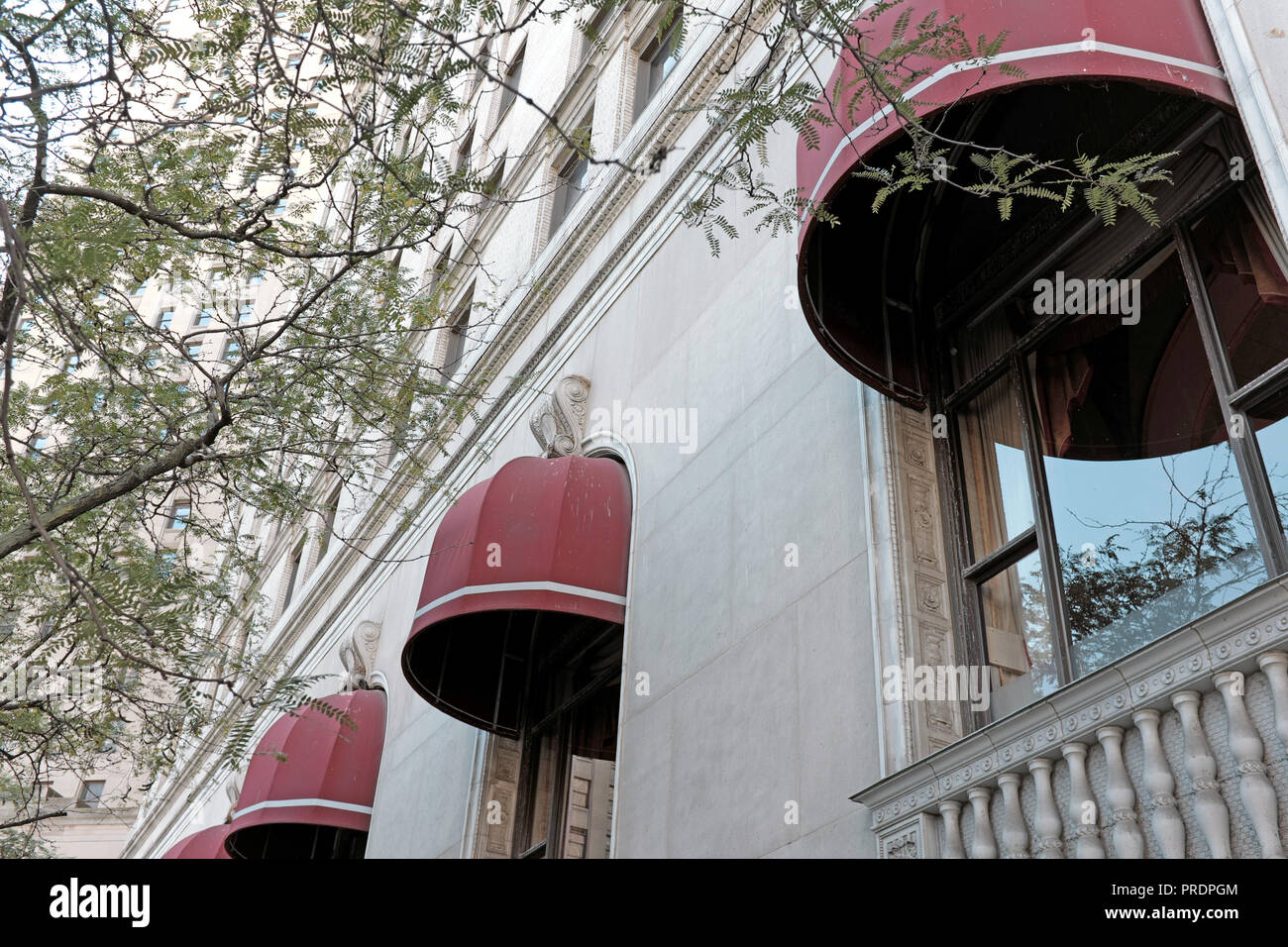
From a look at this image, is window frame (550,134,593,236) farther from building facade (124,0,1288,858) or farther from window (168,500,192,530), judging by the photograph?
window (168,500,192,530)

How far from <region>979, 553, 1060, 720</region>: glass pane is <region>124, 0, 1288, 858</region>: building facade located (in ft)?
0.08

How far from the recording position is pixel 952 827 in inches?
222

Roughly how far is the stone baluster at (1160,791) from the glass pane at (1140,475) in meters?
0.73

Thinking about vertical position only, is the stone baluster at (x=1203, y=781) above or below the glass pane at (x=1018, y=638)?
below

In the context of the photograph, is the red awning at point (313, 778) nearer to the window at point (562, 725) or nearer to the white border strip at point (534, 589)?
the window at point (562, 725)

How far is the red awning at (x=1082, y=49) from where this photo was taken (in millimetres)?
5340

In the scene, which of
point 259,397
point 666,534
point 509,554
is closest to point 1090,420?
point 666,534

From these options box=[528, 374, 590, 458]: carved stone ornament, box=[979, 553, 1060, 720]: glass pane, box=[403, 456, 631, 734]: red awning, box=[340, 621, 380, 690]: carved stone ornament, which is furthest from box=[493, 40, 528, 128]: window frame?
box=[979, 553, 1060, 720]: glass pane

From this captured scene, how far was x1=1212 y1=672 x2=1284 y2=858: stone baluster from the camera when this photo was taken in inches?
164

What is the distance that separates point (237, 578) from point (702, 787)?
22953 millimetres

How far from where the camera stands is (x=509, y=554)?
9.96 metres
